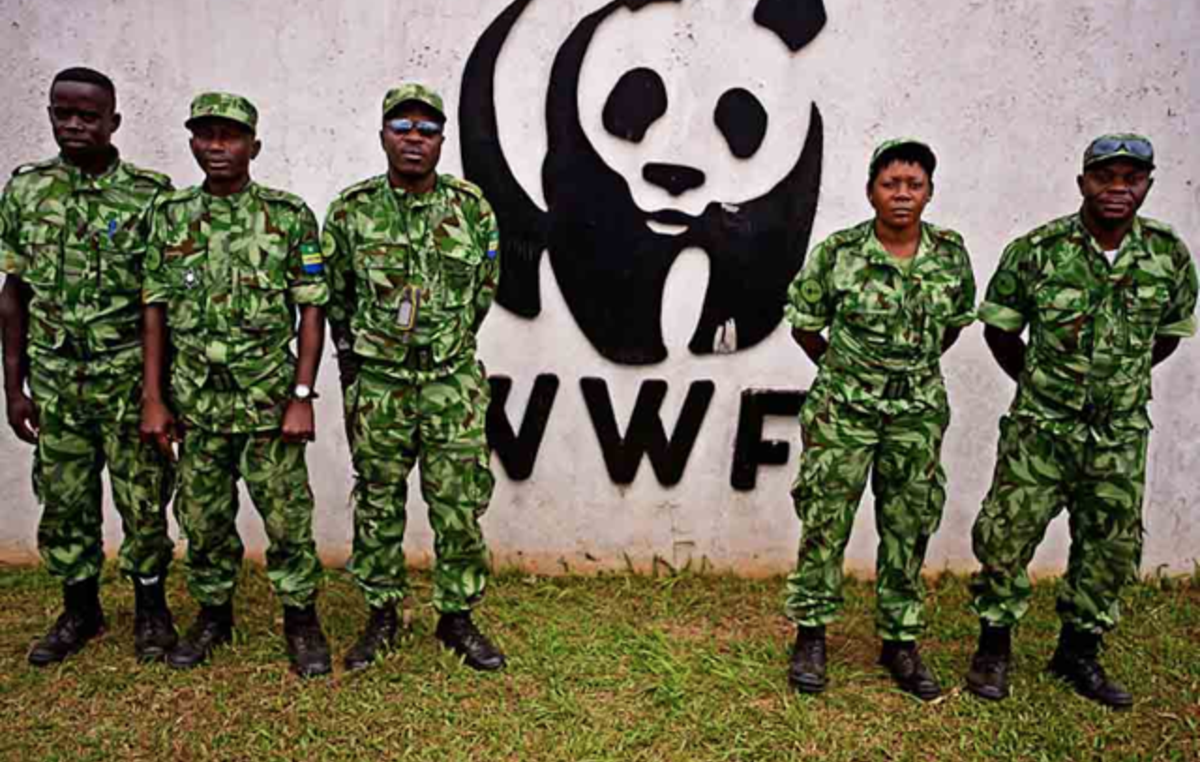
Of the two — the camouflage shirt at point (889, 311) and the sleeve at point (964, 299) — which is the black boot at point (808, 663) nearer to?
the camouflage shirt at point (889, 311)

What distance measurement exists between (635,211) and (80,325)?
6.59ft

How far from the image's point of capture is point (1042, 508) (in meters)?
3.30

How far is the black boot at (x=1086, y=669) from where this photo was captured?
339 cm

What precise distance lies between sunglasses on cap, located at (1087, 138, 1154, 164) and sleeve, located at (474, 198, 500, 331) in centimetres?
177

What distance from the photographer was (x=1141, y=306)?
316cm

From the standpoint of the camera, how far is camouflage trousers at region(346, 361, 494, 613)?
335cm

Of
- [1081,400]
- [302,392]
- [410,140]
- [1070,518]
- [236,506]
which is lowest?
[236,506]

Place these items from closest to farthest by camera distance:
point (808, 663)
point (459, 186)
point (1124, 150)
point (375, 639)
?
point (1124, 150), point (459, 186), point (808, 663), point (375, 639)

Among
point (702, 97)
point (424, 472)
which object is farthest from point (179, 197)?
point (702, 97)

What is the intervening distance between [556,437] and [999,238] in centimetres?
190

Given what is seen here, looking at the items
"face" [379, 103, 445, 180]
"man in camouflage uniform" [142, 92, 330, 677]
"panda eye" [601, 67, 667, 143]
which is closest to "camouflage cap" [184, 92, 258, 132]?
"man in camouflage uniform" [142, 92, 330, 677]

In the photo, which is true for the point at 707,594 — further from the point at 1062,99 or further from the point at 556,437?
the point at 1062,99

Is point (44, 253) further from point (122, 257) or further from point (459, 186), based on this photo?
point (459, 186)

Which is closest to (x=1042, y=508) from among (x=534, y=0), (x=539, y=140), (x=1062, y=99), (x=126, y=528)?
(x=1062, y=99)
